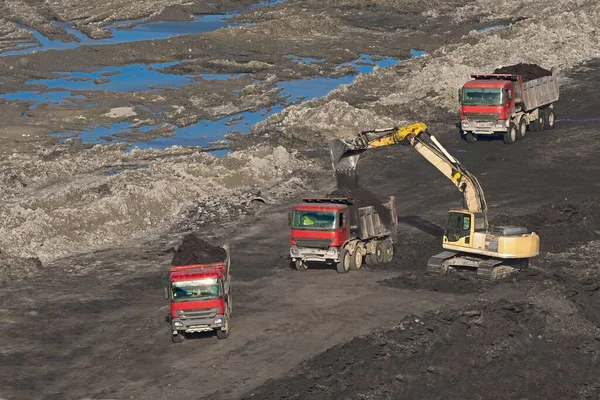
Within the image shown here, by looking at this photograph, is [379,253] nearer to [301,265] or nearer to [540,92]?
[301,265]

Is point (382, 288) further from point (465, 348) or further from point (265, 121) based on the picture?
point (265, 121)

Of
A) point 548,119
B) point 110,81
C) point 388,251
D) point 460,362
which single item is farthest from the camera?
point 110,81

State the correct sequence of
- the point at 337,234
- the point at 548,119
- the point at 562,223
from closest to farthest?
the point at 337,234, the point at 562,223, the point at 548,119

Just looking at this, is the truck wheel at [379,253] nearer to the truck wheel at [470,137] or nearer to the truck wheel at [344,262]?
the truck wheel at [344,262]

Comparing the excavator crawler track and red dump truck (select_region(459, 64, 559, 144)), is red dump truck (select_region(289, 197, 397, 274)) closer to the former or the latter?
the excavator crawler track

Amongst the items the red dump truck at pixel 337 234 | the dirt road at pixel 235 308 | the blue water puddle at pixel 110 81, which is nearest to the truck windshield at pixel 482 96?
the dirt road at pixel 235 308

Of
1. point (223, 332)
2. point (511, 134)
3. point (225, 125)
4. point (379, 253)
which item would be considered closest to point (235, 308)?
point (223, 332)
